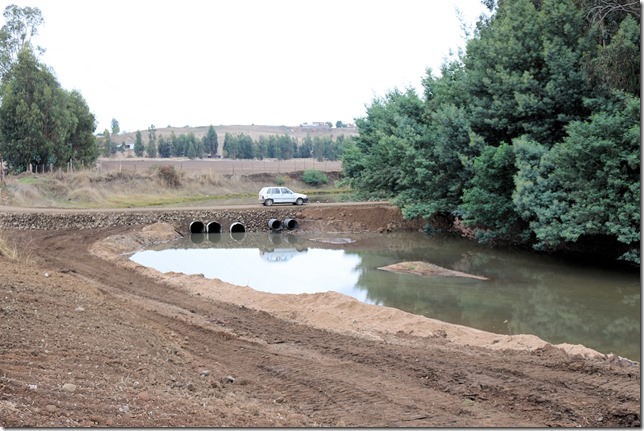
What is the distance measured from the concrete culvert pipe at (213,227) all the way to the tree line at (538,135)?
11.7 metres

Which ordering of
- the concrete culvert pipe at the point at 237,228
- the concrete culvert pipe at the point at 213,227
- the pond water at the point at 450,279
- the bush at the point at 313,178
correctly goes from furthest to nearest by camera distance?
the bush at the point at 313,178, the concrete culvert pipe at the point at 237,228, the concrete culvert pipe at the point at 213,227, the pond water at the point at 450,279

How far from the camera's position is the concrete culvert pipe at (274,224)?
1690 inches

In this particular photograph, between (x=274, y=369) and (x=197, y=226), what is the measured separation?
31615 millimetres

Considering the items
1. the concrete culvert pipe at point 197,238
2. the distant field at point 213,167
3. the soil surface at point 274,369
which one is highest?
the distant field at point 213,167

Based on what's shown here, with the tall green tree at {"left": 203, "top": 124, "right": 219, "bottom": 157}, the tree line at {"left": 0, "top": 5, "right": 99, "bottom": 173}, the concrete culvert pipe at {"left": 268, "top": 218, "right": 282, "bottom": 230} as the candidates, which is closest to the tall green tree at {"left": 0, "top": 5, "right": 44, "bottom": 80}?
the tree line at {"left": 0, "top": 5, "right": 99, "bottom": 173}

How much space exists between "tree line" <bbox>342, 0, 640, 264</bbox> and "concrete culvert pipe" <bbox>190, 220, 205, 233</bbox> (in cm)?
1255

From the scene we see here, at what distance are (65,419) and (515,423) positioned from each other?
5.56 m

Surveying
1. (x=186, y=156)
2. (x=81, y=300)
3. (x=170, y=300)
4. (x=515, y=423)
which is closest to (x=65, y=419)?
(x=515, y=423)

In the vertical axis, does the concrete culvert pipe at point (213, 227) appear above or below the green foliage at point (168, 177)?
below

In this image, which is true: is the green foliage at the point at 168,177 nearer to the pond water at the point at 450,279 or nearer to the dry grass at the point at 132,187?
the dry grass at the point at 132,187

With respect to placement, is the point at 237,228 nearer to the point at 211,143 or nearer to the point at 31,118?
the point at 31,118

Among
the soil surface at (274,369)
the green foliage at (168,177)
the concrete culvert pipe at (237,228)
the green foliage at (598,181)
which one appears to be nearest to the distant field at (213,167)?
the green foliage at (168,177)

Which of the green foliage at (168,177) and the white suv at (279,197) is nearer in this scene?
the white suv at (279,197)

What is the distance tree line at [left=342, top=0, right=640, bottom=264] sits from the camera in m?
23.5
